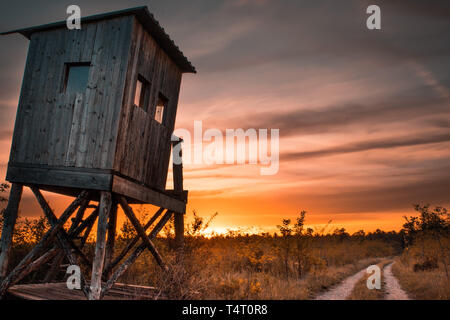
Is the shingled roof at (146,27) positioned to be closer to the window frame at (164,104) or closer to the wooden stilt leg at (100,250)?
the window frame at (164,104)

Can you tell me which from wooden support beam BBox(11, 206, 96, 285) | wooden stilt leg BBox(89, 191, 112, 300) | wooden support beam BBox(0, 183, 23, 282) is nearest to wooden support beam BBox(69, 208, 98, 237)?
wooden support beam BBox(11, 206, 96, 285)

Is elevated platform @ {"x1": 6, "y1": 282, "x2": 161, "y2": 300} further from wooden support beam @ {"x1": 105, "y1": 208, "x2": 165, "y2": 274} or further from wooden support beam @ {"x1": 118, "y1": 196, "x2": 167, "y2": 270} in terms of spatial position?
wooden support beam @ {"x1": 118, "y1": 196, "x2": 167, "y2": 270}

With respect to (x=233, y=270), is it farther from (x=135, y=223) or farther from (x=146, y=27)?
(x=146, y=27)

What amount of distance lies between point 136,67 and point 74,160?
274 centimetres

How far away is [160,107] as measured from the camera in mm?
9719

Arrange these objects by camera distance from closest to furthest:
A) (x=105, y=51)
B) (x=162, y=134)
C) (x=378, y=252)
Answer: (x=105, y=51) < (x=162, y=134) < (x=378, y=252)

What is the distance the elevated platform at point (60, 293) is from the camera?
7.08 metres

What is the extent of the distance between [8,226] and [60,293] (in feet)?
6.79

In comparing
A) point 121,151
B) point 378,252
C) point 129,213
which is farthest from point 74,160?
point 378,252

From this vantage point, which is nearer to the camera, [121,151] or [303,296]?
[121,151]

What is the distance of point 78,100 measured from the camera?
767cm

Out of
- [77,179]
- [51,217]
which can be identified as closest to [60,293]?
[51,217]
